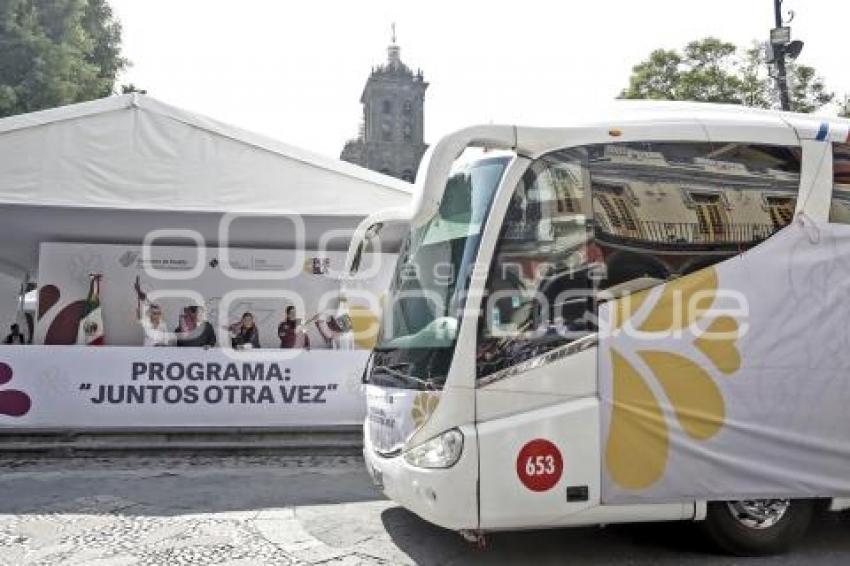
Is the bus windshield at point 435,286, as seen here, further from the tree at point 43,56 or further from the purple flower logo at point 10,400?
the tree at point 43,56

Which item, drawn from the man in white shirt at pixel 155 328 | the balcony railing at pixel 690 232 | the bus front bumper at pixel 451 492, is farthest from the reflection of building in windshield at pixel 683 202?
the man in white shirt at pixel 155 328

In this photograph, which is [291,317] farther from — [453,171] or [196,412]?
[453,171]

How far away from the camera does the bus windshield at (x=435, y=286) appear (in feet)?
16.8

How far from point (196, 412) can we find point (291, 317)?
4102 mm

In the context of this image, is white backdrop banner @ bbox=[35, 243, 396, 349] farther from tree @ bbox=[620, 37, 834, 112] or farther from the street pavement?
tree @ bbox=[620, 37, 834, 112]

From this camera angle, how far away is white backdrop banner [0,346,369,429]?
9.45m

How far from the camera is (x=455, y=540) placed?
19.4 ft

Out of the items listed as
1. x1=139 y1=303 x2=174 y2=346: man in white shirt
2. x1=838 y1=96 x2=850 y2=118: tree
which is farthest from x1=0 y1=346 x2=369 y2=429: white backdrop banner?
x1=838 y1=96 x2=850 y2=118: tree

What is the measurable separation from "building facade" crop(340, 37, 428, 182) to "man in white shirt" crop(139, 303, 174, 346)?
70780 millimetres

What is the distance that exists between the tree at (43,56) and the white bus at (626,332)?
18852 mm

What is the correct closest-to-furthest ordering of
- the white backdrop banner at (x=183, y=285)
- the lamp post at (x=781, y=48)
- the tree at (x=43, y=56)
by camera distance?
the white backdrop banner at (x=183, y=285), the lamp post at (x=781, y=48), the tree at (x=43, y=56)

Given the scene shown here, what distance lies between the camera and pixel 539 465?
4.96 metres

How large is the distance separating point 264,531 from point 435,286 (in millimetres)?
2546

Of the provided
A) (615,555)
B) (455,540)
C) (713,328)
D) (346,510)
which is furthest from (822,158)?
(346,510)
